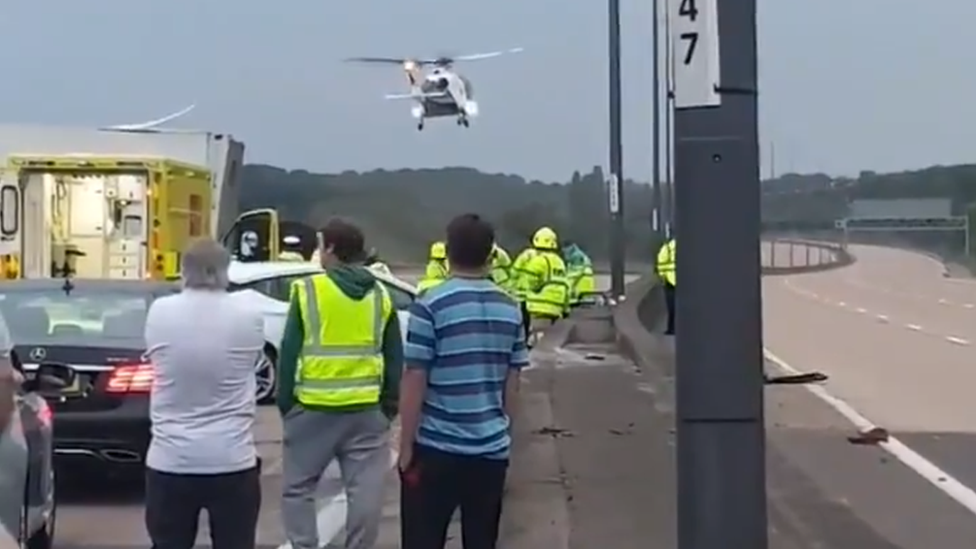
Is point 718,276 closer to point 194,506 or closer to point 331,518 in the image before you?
point 194,506

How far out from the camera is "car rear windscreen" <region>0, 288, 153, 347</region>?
1243cm

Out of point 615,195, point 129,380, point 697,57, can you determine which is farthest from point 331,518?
point 615,195

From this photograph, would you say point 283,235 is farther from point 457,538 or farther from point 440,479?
point 440,479

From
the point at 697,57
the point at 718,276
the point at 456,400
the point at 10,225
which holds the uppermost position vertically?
the point at 697,57

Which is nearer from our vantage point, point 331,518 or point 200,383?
point 200,383

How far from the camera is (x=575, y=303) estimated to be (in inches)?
1318

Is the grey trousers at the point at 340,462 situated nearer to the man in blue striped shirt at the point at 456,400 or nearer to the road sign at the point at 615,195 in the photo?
the man in blue striped shirt at the point at 456,400

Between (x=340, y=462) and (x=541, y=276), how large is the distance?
639 inches

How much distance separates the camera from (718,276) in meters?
6.27

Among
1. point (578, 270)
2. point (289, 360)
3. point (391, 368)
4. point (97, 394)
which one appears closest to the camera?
point (289, 360)

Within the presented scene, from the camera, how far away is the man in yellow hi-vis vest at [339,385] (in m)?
8.56

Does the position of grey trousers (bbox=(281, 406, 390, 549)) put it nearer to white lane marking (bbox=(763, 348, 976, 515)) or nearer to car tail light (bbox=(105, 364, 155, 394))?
car tail light (bbox=(105, 364, 155, 394))

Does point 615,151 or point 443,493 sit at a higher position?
point 615,151

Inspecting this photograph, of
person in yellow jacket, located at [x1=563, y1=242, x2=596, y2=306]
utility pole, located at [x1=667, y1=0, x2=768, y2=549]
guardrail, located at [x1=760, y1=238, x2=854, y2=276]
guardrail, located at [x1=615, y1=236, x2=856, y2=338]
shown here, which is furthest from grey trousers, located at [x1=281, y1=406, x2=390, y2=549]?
guardrail, located at [x1=760, y1=238, x2=854, y2=276]
